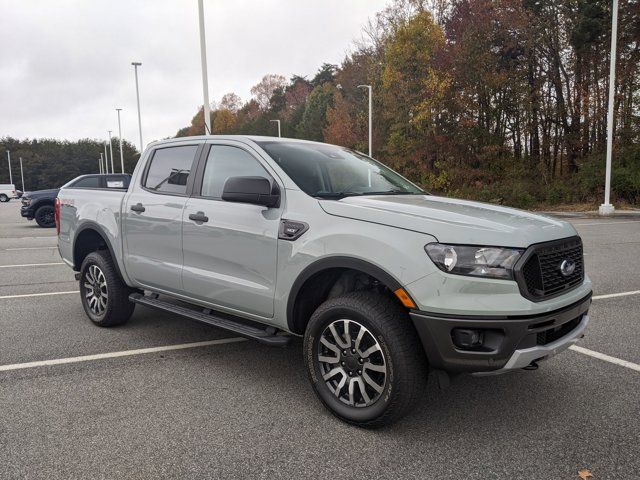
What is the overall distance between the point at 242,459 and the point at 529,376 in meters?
2.32

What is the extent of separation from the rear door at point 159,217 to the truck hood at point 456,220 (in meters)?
1.56

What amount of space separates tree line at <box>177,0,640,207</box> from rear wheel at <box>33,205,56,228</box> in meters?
19.1

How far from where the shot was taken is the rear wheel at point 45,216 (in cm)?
1716

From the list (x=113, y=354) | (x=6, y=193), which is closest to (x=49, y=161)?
(x=6, y=193)

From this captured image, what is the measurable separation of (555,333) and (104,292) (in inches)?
165

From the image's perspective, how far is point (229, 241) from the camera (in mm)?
3828

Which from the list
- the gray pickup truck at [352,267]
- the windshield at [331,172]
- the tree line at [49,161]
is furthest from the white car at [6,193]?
the windshield at [331,172]

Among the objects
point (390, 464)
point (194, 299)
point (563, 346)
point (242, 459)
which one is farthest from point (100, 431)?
point (563, 346)

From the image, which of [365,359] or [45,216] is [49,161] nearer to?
[45,216]

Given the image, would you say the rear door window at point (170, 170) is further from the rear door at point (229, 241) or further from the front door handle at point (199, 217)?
the front door handle at point (199, 217)

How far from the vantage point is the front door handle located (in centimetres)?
403

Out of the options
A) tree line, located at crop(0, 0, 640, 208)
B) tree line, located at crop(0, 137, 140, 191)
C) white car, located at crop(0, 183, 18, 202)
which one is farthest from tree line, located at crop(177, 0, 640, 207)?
tree line, located at crop(0, 137, 140, 191)

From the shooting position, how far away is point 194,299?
4.24 metres

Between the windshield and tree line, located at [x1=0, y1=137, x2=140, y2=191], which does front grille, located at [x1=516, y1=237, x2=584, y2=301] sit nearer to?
the windshield
